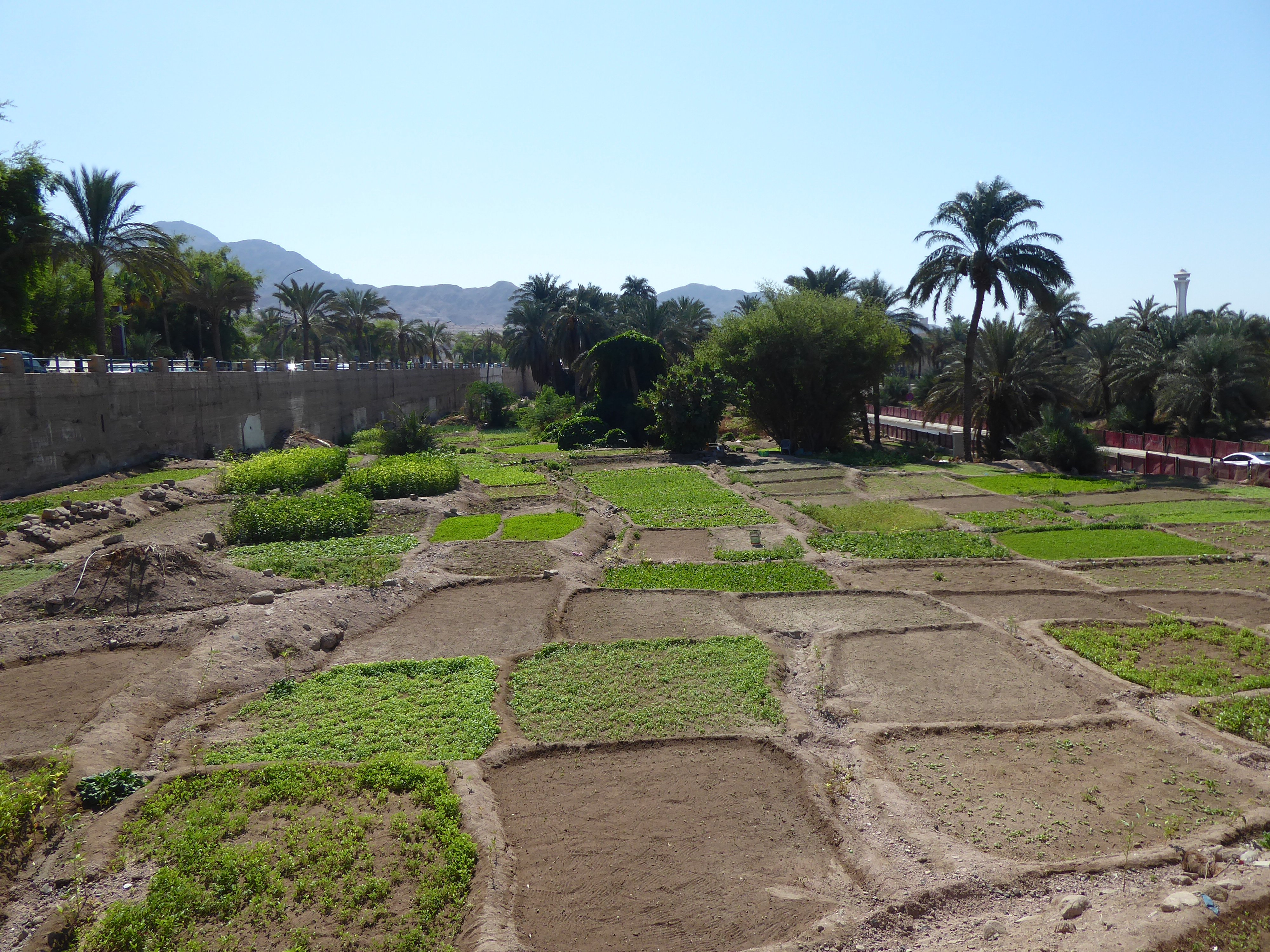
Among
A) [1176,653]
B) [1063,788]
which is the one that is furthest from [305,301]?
[1063,788]

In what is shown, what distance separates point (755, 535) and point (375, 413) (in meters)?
40.2

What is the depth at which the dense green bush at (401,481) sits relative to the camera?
78.2 ft

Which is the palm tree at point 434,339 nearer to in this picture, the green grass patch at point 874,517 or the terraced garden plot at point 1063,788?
the green grass patch at point 874,517

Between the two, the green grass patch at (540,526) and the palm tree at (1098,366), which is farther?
the palm tree at (1098,366)

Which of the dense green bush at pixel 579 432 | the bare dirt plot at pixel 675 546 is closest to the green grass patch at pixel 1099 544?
the bare dirt plot at pixel 675 546

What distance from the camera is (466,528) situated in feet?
66.1

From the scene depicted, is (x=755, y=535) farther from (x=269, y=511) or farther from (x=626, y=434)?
(x=626, y=434)

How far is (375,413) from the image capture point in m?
53.1

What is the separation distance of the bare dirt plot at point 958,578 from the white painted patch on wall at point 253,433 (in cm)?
2804

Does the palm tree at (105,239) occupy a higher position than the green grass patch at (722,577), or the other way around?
the palm tree at (105,239)

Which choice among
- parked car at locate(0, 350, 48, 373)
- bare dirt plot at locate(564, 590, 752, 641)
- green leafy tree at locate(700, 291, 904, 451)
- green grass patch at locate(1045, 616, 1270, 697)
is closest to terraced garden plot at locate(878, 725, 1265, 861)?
green grass patch at locate(1045, 616, 1270, 697)

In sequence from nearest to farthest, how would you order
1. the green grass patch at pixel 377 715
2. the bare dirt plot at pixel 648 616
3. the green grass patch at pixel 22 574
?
the green grass patch at pixel 377 715, the bare dirt plot at pixel 648 616, the green grass patch at pixel 22 574

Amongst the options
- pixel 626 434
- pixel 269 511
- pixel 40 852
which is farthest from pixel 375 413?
pixel 40 852

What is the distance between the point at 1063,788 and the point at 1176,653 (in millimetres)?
4931
